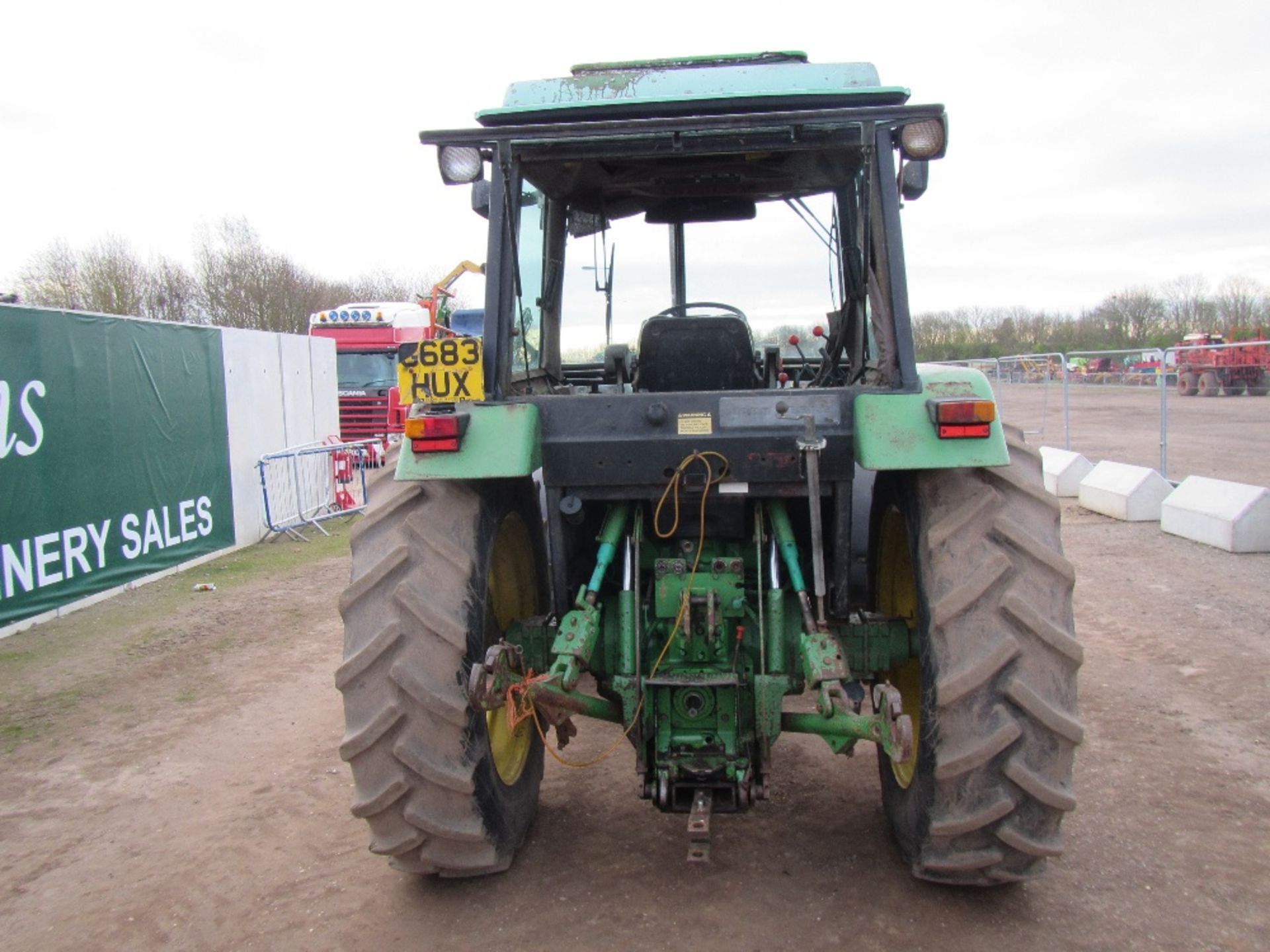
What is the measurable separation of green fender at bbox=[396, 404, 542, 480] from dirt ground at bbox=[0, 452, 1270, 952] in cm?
155

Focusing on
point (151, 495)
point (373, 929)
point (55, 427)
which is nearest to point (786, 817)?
point (373, 929)

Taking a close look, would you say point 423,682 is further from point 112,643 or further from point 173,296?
point 173,296

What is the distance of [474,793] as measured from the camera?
3.37 m

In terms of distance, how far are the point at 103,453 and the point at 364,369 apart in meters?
11.5

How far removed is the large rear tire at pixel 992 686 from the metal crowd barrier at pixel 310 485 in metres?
9.84

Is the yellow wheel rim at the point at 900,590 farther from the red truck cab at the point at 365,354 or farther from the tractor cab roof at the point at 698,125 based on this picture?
the red truck cab at the point at 365,354

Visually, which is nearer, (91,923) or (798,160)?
(91,923)

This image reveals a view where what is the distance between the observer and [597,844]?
156 inches

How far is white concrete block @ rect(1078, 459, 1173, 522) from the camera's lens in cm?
1067

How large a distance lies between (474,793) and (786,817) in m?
1.43

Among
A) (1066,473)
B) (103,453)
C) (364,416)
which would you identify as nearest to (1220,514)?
(1066,473)

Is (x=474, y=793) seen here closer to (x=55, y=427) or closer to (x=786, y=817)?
(x=786, y=817)

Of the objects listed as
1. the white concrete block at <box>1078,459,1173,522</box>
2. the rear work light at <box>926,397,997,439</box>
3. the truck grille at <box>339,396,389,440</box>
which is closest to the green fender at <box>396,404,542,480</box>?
the rear work light at <box>926,397,997,439</box>

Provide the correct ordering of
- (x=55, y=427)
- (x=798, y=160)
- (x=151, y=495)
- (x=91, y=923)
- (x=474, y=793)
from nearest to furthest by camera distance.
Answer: (x=474, y=793)
(x=91, y=923)
(x=798, y=160)
(x=55, y=427)
(x=151, y=495)
